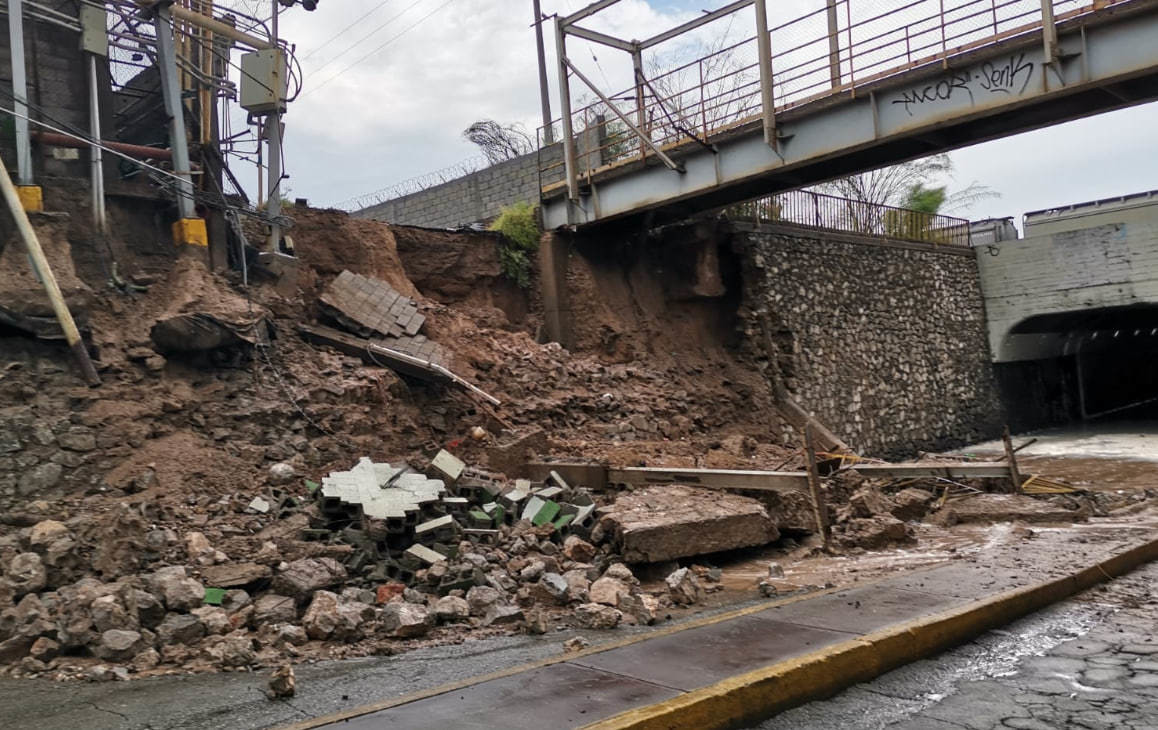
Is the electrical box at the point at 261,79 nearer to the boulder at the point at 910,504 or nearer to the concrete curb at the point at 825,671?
the boulder at the point at 910,504

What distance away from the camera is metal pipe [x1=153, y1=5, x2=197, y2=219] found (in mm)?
10195

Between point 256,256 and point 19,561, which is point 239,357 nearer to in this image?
point 256,256

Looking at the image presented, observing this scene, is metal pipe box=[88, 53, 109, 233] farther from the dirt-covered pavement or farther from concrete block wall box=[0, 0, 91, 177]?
the dirt-covered pavement

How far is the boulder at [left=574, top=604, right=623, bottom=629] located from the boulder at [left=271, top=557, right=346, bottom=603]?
6.36ft

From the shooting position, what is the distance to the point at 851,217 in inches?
800

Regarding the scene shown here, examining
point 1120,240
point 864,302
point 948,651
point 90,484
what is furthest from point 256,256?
point 1120,240

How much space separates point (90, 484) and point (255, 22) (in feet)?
23.6

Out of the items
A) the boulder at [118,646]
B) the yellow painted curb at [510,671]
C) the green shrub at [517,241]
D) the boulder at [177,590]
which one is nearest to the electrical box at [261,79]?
the green shrub at [517,241]

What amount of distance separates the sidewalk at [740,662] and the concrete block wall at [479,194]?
12.0 metres

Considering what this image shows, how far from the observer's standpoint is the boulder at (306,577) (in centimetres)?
616

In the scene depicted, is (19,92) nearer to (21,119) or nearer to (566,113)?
(21,119)

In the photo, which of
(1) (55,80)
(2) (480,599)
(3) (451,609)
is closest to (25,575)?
(3) (451,609)

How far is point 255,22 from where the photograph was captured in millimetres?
11680

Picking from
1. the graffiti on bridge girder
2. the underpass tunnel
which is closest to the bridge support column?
the graffiti on bridge girder
